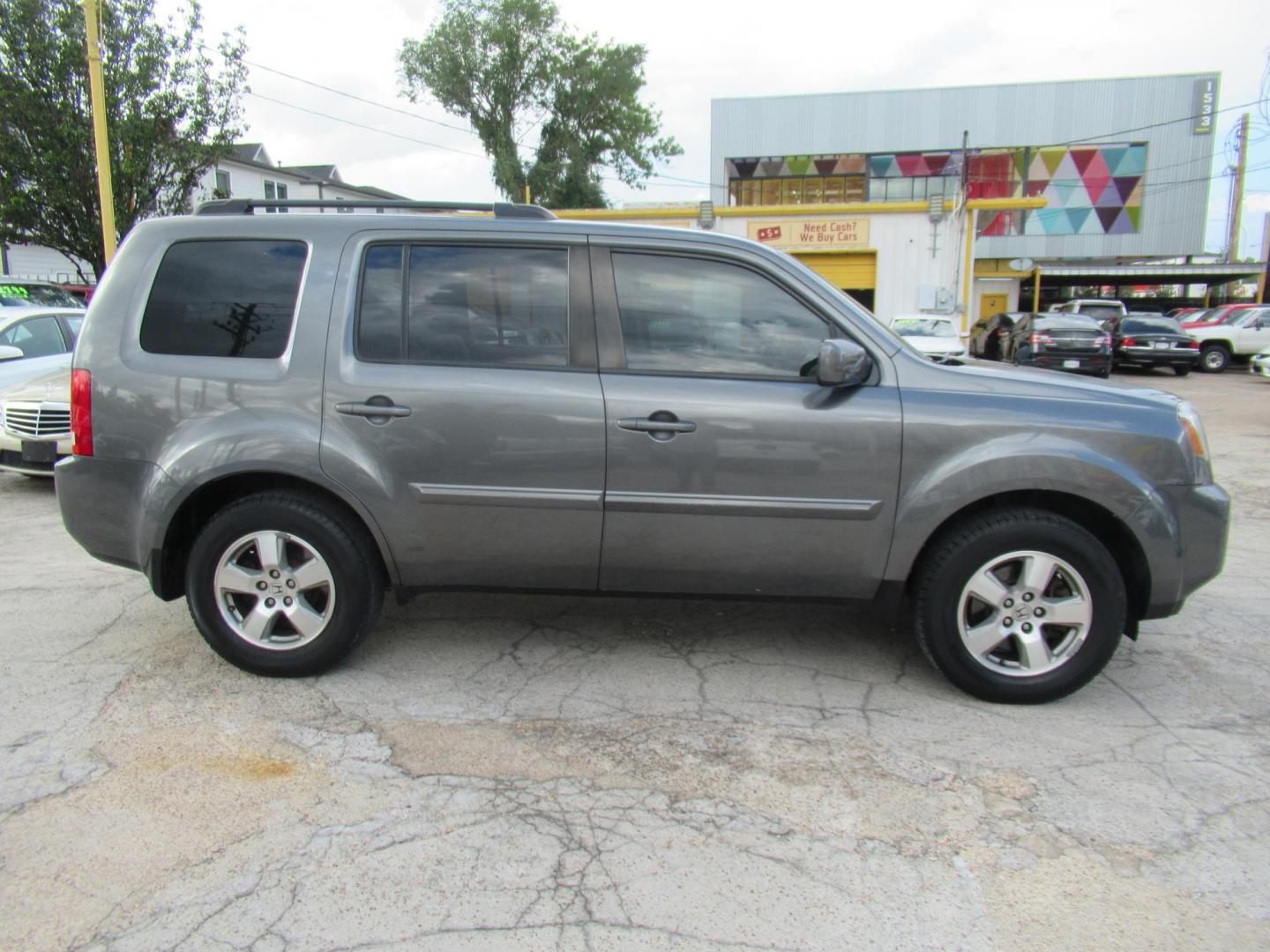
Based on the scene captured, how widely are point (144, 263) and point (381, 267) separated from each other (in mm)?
986

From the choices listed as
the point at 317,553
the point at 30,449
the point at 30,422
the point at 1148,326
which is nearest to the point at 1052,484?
the point at 317,553

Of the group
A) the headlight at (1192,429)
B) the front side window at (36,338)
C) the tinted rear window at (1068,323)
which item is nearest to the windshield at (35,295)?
the front side window at (36,338)

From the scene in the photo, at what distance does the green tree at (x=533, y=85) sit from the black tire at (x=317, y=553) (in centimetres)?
4221

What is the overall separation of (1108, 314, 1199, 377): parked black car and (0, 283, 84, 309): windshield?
2078 centimetres

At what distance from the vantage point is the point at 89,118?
641 inches

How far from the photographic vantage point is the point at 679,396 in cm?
344

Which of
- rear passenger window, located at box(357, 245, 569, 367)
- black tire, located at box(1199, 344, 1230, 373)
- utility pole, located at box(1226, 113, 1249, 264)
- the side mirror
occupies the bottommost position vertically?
black tire, located at box(1199, 344, 1230, 373)

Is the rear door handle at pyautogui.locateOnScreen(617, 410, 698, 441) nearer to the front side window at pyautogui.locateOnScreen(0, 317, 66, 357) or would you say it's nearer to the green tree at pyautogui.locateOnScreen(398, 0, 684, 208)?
the front side window at pyautogui.locateOnScreen(0, 317, 66, 357)

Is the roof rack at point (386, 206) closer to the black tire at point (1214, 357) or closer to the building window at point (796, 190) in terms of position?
the black tire at point (1214, 357)

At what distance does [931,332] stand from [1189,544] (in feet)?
48.9

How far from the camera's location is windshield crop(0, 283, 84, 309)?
39.6 ft

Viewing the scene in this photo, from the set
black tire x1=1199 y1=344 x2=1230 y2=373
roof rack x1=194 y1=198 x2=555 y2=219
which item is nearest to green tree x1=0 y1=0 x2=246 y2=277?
roof rack x1=194 y1=198 x2=555 y2=219

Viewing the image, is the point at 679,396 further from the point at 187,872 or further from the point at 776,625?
the point at 187,872

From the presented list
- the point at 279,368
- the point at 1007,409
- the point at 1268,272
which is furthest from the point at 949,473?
the point at 1268,272
